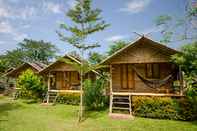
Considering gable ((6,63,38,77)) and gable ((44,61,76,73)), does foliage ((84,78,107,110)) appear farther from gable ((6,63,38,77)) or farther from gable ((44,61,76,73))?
gable ((6,63,38,77))

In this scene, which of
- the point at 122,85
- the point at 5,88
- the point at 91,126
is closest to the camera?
the point at 91,126

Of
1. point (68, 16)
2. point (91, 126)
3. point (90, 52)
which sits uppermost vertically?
point (68, 16)

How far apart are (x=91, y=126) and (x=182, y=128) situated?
4.61 metres

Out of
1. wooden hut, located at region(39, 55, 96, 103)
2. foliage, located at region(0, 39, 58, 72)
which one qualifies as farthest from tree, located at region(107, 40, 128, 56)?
foliage, located at region(0, 39, 58, 72)

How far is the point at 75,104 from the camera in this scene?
1805 cm

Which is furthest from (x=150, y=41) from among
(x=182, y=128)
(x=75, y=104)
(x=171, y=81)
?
(x=75, y=104)

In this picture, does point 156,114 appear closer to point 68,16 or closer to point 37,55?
point 68,16

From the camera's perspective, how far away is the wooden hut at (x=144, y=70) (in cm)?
1262

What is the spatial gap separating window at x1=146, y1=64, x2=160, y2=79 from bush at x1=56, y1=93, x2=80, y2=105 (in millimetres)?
6965

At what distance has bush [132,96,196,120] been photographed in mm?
11328

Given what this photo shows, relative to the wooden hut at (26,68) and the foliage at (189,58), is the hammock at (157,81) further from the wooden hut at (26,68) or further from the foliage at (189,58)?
the wooden hut at (26,68)

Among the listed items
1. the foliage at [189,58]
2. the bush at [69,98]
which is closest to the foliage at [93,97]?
the bush at [69,98]

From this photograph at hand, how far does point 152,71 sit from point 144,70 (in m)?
0.57

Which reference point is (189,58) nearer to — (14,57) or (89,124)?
(89,124)
